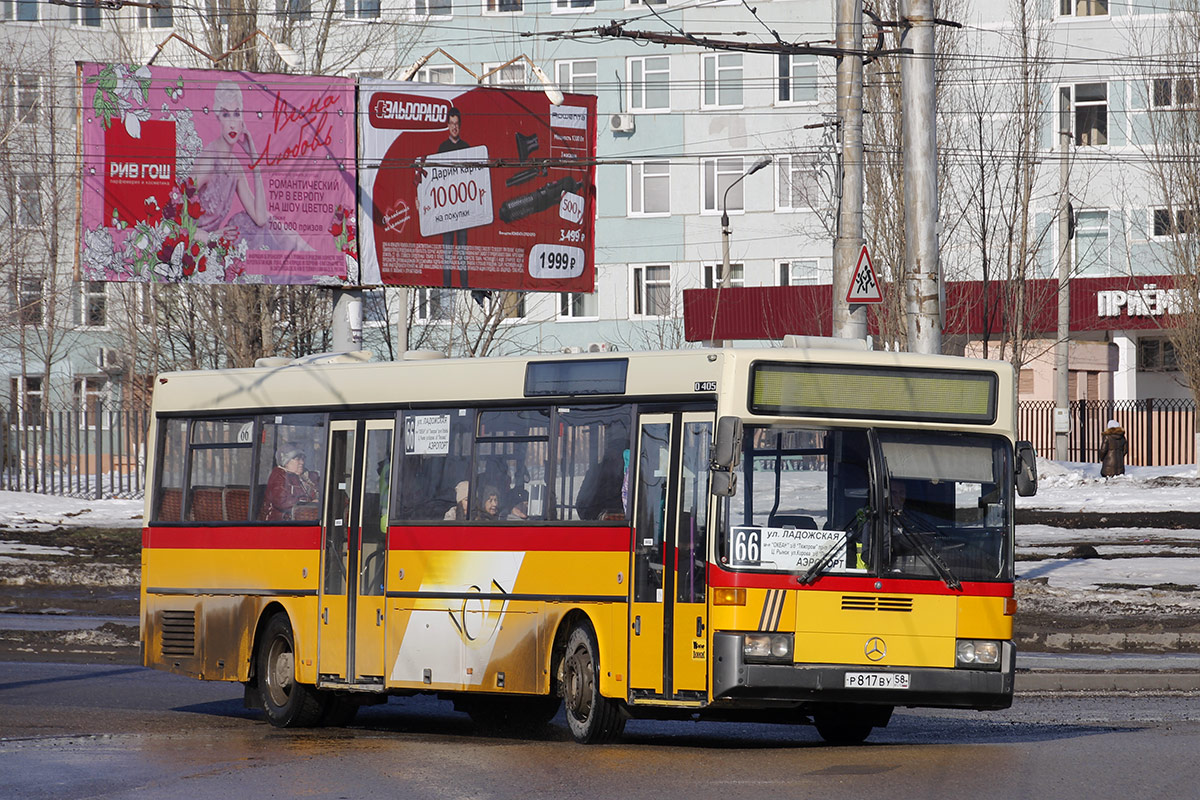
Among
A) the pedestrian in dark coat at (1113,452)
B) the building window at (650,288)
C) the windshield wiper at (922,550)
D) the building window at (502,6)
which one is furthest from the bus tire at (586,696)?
the building window at (502,6)

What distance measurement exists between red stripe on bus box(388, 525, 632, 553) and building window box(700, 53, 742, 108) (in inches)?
1655

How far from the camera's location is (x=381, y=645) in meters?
13.4

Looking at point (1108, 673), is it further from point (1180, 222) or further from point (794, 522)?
point (1180, 222)

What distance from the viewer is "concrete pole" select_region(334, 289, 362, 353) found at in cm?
3234

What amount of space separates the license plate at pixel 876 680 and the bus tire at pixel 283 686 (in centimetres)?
476

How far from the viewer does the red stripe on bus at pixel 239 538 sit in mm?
14102

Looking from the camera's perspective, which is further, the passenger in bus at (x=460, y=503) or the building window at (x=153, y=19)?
the building window at (x=153, y=19)

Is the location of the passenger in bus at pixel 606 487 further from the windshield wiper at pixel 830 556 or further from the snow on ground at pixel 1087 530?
the snow on ground at pixel 1087 530

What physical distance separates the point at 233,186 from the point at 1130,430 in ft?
79.9

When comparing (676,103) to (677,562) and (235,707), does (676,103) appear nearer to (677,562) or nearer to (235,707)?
(235,707)

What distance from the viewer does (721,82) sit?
177 ft

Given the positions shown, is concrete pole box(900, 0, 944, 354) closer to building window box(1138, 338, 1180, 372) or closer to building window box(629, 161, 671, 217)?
building window box(1138, 338, 1180, 372)

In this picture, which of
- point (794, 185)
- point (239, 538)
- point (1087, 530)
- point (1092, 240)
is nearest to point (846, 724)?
point (239, 538)

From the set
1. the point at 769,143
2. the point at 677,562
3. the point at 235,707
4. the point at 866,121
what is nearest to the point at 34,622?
the point at 235,707
